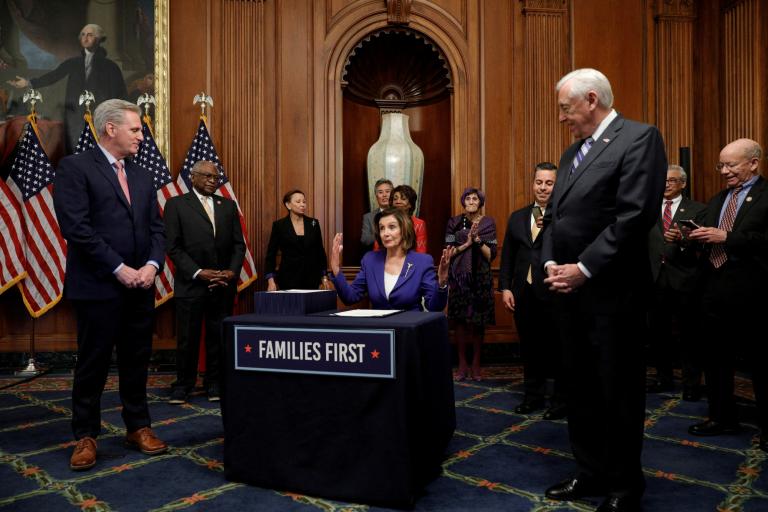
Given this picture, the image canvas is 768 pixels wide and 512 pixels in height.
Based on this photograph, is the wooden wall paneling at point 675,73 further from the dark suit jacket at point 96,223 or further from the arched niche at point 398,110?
the dark suit jacket at point 96,223

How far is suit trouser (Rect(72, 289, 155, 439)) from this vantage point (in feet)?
9.30

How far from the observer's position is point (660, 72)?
6242mm

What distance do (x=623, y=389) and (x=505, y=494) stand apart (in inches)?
26.8

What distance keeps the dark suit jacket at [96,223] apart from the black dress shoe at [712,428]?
10.5 ft

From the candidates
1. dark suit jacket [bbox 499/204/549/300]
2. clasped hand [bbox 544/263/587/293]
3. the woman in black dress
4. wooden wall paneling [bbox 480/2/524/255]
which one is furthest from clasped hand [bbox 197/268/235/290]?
clasped hand [bbox 544/263/587/293]

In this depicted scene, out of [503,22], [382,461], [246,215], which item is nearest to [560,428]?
[382,461]

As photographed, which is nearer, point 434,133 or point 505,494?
point 505,494

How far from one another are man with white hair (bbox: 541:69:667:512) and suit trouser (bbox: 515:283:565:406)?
5.12 feet

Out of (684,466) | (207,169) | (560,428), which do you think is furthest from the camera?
(207,169)

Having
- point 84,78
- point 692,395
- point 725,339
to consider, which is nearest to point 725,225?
point 725,339

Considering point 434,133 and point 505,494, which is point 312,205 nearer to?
point 434,133

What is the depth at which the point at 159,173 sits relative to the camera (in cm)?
547

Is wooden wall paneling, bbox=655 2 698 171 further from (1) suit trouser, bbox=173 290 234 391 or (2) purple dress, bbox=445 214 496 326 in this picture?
(1) suit trouser, bbox=173 290 234 391

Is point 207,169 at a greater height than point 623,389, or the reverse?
point 207,169
